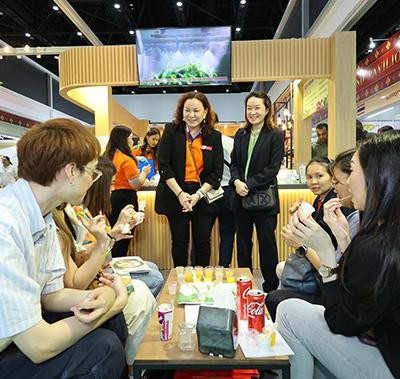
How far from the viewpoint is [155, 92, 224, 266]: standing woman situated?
9.77 feet

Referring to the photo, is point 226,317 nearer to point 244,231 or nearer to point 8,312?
point 8,312

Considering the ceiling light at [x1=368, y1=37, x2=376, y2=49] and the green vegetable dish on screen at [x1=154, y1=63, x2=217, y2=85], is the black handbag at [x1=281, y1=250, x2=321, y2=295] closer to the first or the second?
the green vegetable dish on screen at [x1=154, y1=63, x2=217, y2=85]

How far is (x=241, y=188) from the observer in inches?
114

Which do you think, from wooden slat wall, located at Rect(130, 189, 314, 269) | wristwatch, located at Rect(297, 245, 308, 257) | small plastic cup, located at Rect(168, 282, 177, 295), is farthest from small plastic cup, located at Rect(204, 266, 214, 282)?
wooden slat wall, located at Rect(130, 189, 314, 269)

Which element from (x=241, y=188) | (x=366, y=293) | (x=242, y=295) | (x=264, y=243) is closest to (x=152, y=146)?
(x=241, y=188)

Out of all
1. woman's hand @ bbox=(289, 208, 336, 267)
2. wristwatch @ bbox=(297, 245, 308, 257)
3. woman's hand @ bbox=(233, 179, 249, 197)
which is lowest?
wristwatch @ bbox=(297, 245, 308, 257)

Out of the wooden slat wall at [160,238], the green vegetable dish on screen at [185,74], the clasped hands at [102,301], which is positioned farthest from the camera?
the green vegetable dish on screen at [185,74]

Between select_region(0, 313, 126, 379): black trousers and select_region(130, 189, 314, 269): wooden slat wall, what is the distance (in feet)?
8.84

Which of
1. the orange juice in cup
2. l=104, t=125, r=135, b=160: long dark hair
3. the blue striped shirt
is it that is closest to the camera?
the blue striped shirt

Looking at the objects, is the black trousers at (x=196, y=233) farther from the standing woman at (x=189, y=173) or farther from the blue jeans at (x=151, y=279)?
the blue jeans at (x=151, y=279)

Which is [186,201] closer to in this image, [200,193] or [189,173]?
[200,193]

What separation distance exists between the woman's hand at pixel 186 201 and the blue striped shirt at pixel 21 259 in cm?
158

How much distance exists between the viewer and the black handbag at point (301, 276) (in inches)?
79.5

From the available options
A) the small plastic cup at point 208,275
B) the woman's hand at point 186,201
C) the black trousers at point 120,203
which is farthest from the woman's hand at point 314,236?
the black trousers at point 120,203
